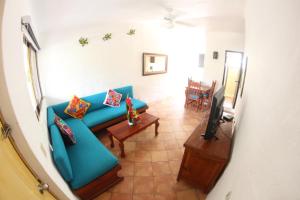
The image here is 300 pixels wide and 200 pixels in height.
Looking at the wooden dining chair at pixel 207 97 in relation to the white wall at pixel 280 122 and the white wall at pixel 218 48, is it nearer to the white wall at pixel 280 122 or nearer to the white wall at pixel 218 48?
the white wall at pixel 218 48

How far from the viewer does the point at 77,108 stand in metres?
2.83

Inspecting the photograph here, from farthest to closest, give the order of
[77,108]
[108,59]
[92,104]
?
[108,59] → [92,104] → [77,108]

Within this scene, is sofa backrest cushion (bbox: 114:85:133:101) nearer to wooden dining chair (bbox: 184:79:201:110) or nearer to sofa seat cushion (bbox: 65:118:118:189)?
sofa seat cushion (bbox: 65:118:118:189)

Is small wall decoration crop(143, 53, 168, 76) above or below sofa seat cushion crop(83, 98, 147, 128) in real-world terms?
above

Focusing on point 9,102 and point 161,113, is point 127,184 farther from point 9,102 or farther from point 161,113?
point 161,113

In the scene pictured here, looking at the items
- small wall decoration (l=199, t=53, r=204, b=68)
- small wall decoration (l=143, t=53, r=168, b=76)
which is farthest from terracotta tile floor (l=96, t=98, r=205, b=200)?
small wall decoration (l=199, t=53, r=204, b=68)

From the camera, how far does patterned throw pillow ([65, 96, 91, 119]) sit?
9.06ft

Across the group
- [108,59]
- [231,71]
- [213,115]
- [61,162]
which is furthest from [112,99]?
[231,71]

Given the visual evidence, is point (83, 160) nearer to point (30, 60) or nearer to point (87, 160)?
point (87, 160)

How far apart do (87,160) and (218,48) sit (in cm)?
478

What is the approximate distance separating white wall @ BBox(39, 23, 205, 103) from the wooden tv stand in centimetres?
260

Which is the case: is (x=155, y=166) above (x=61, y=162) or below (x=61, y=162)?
below

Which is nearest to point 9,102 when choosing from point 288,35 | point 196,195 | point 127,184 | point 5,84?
point 5,84

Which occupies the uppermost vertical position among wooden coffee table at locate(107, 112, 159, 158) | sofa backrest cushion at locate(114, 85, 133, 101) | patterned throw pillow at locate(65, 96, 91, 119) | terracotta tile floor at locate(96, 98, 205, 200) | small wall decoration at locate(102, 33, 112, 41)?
small wall decoration at locate(102, 33, 112, 41)
